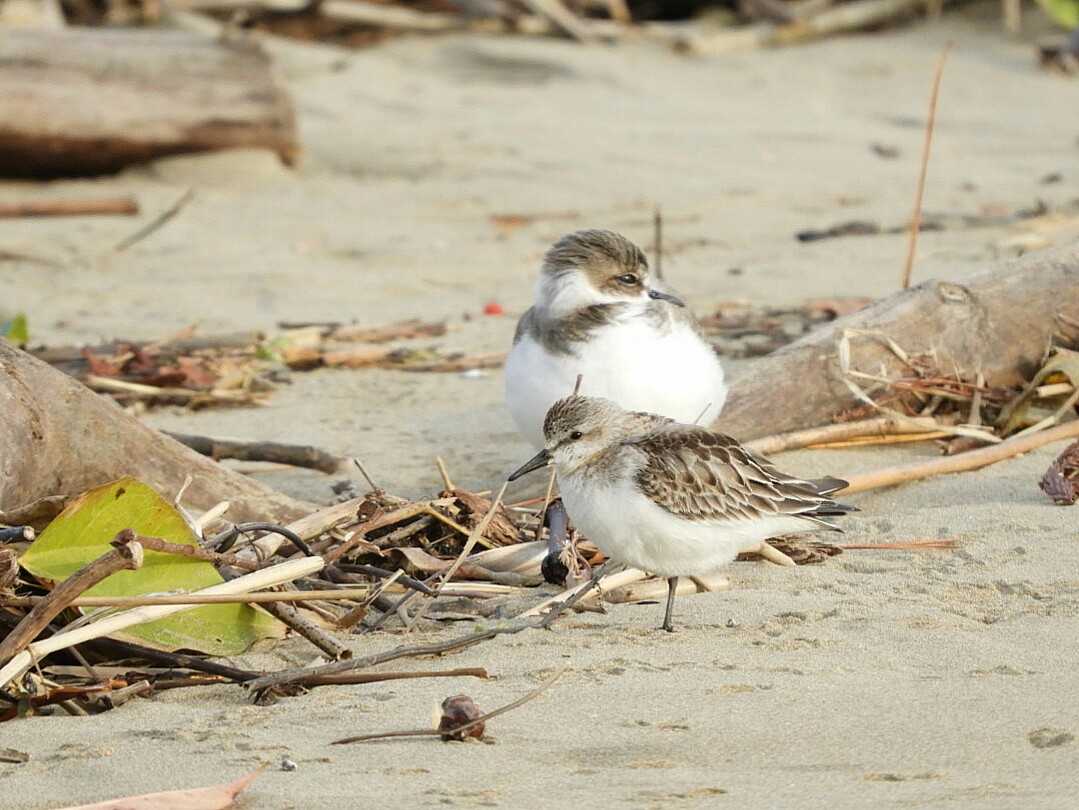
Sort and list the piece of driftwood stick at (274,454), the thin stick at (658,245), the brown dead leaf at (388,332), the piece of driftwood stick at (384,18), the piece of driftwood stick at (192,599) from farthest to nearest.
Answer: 1. the piece of driftwood stick at (384,18)
2. the brown dead leaf at (388,332)
3. the thin stick at (658,245)
4. the piece of driftwood stick at (274,454)
5. the piece of driftwood stick at (192,599)

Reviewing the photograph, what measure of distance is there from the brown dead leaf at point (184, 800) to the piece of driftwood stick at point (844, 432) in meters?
2.93

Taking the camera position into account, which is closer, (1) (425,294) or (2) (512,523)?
(2) (512,523)

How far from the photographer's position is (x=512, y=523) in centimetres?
501

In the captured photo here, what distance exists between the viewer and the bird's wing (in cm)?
434

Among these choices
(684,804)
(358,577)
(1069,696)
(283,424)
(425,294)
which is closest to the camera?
(684,804)

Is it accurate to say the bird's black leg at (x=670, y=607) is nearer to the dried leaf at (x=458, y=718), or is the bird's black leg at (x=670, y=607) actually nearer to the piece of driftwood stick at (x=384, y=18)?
the dried leaf at (x=458, y=718)

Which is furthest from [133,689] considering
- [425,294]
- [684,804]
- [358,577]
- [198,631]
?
[425,294]

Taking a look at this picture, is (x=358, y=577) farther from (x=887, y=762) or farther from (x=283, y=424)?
(x=283, y=424)

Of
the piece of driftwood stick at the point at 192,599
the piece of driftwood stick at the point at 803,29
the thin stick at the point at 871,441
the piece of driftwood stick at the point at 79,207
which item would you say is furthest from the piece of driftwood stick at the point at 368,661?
the piece of driftwood stick at the point at 803,29

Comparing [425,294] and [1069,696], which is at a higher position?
[1069,696]

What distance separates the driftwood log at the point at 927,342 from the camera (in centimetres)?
593

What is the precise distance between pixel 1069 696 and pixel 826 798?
783mm

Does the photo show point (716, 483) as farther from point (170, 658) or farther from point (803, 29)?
point (803, 29)

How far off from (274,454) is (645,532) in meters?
1.85
